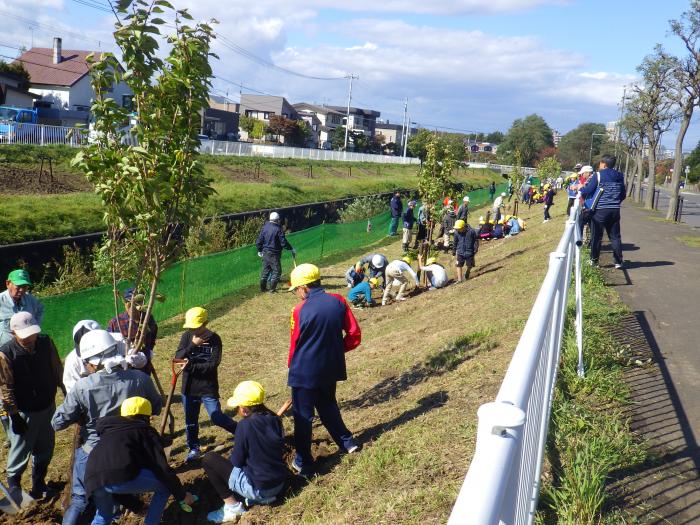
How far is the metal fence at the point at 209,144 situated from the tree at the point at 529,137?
27.4 metres

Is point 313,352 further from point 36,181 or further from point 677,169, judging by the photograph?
point 677,169

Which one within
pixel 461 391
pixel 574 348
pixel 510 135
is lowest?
pixel 461 391

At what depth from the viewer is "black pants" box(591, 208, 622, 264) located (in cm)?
940

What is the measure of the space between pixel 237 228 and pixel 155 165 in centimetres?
1429

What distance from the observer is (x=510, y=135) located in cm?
10588

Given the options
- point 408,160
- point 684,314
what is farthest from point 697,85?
point 408,160

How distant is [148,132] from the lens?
17.8 feet

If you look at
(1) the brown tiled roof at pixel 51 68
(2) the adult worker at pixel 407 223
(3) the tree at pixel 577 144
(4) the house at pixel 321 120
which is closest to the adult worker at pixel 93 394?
(2) the adult worker at pixel 407 223

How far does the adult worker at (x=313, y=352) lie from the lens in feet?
16.9

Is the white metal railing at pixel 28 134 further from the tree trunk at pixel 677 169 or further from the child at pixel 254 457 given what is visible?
the child at pixel 254 457

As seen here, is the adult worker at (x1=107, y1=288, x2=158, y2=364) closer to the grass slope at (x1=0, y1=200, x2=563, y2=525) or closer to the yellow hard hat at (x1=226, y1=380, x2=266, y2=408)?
the grass slope at (x1=0, y1=200, x2=563, y2=525)

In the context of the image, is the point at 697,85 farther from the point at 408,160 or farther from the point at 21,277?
the point at 408,160

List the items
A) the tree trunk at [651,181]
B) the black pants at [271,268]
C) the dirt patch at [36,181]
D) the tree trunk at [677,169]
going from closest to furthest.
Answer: the black pants at [271,268] < the dirt patch at [36,181] < the tree trunk at [677,169] < the tree trunk at [651,181]

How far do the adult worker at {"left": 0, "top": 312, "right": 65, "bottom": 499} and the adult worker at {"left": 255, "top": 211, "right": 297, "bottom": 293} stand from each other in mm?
8414
